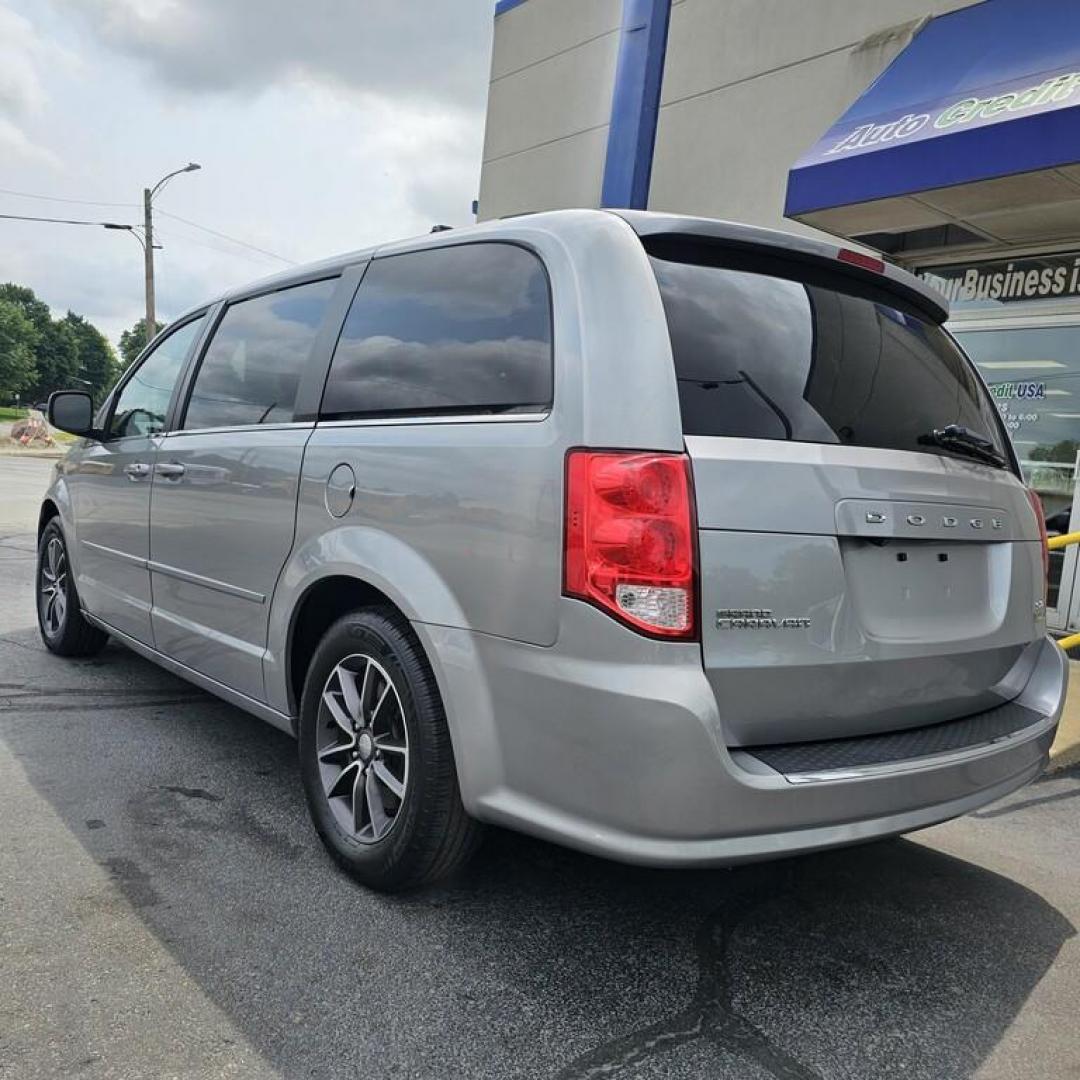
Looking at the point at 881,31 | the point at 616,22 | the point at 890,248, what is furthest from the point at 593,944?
the point at 616,22

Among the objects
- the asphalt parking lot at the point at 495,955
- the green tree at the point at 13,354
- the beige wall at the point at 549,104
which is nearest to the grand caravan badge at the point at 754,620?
the asphalt parking lot at the point at 495,955

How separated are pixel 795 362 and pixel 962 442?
61cm

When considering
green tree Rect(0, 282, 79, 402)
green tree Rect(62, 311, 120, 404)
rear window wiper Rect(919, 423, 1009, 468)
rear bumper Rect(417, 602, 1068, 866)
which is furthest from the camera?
green tree Rect(62, 311, 120, 404)

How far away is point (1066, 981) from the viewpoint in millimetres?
2502

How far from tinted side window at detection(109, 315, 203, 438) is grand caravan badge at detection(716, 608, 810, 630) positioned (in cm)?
293

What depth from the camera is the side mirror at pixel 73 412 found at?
4.63m

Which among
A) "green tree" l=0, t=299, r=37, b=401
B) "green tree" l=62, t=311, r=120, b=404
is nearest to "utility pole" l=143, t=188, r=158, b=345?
"green tree" l=0, t=299, r=37, b=401

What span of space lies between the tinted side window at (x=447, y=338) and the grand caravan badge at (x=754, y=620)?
2.15ft


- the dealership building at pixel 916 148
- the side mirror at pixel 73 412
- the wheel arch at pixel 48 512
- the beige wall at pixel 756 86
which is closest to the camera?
the side mirror at pixel 73 412

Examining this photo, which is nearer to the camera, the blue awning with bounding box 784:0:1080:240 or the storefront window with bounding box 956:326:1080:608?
the blue awning with bounding box 784:0:1080:240

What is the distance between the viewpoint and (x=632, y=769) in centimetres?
201

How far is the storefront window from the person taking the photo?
7.46 m

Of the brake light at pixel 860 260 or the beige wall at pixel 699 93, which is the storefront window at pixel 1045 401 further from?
the brake light at pixel 860 260

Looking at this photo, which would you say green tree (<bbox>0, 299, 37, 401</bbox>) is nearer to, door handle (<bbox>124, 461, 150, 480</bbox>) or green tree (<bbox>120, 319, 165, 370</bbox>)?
green tree (<bbox>120, 319, 165, 370</bbox>)
